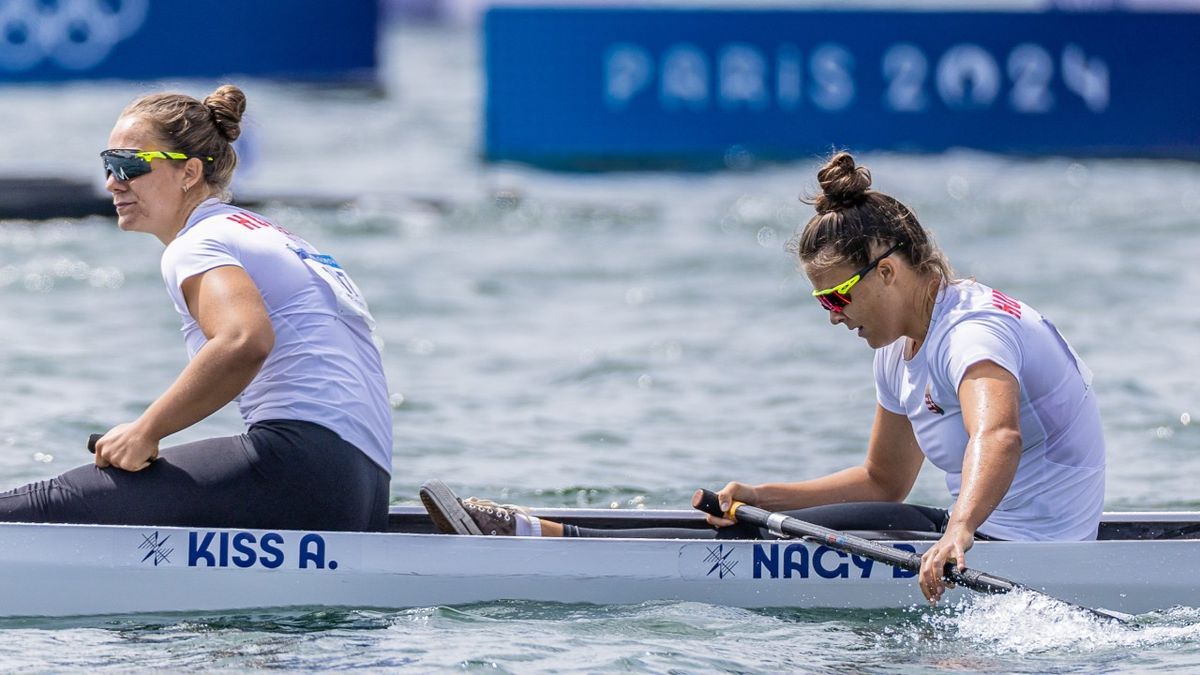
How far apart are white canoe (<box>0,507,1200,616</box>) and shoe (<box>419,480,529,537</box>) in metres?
0.12

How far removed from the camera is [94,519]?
5.16 m

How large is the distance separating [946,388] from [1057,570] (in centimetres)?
70

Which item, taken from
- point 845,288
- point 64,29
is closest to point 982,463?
point 845,288

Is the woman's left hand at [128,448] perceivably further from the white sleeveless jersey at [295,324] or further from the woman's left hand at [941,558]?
the woman's left hand at [941,558]

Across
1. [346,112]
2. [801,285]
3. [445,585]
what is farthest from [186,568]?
[346,112]

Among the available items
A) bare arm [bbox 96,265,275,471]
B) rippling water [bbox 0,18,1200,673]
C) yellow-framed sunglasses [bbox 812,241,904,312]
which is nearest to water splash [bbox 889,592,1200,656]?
rippling water [bbox 0,18,1200,673]

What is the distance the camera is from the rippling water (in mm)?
5258

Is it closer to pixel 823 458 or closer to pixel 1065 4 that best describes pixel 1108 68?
pixel 1065 4

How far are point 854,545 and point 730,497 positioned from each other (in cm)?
56

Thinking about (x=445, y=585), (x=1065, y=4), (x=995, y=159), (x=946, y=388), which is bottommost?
(x=445, y=585)

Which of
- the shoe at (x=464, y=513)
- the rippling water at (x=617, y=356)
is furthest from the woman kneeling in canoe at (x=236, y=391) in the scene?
the rippling water at (x=617, y=356)

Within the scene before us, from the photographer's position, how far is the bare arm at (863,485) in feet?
18.4

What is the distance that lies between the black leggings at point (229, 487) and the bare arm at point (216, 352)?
20cm

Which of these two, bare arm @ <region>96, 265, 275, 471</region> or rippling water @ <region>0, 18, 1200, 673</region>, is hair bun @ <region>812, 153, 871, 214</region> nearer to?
rippling water @ <region>0, 18, 1200, 673</region>
